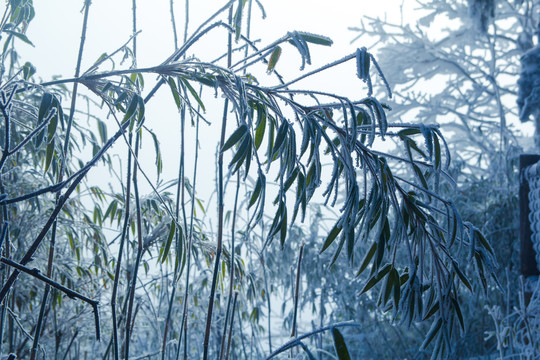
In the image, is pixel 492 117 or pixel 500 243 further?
pixel 492 117

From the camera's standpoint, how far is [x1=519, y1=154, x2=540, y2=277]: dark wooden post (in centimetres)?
214

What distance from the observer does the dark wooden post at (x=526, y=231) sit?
214cm

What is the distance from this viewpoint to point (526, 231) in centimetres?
217

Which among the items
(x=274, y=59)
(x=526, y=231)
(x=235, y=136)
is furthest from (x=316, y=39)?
(x=526, y=231)

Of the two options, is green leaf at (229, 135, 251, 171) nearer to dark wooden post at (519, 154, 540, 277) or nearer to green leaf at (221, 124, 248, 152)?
green leaf at (221, 124, 248, 152)

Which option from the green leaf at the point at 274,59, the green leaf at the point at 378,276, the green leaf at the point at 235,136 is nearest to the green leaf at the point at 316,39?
the green leaf at the point at 274,59

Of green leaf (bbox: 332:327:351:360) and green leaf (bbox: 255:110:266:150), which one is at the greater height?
green leaf (bbox: 255:110:266:150)

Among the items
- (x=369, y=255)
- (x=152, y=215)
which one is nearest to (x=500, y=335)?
(x=369, y=255)

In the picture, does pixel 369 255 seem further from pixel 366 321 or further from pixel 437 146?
pixel 366 321

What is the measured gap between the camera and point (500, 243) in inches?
130

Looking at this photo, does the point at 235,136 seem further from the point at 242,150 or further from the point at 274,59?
the point at 274,59

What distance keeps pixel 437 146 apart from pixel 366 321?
3.46m

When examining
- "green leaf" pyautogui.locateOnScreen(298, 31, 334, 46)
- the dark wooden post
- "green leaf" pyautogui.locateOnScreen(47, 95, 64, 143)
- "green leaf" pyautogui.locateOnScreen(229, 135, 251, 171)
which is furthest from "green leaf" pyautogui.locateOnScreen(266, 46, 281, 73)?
the dark wooden post

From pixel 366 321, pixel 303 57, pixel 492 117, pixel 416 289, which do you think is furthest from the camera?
pixel 492 117
